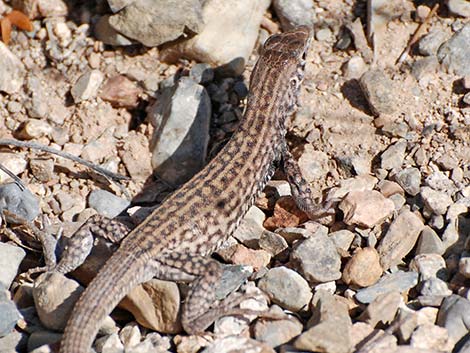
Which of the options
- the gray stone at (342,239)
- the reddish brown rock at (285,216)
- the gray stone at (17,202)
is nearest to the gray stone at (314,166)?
the reddish brown rock at (285,216)

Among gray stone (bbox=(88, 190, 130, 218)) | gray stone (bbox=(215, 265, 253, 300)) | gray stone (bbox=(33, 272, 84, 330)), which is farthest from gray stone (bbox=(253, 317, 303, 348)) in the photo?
gray stone (bbox=(88, 190, 130, 218))

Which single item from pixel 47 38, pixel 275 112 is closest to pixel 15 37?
pixel 47 38

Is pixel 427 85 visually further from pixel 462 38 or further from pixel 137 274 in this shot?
pixel 137 274

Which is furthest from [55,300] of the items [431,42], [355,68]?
[431,42]

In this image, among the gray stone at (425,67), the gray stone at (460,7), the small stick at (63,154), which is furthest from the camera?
the gray stone at (460,7)

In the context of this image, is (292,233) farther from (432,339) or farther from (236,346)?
(432,339)

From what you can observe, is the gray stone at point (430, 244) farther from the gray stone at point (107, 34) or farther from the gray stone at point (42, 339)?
the gray stone at point (107, 34)

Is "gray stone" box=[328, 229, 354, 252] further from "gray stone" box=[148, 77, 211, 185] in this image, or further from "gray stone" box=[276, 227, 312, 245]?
"gray stone" box=[148, 77, 211, 185]
